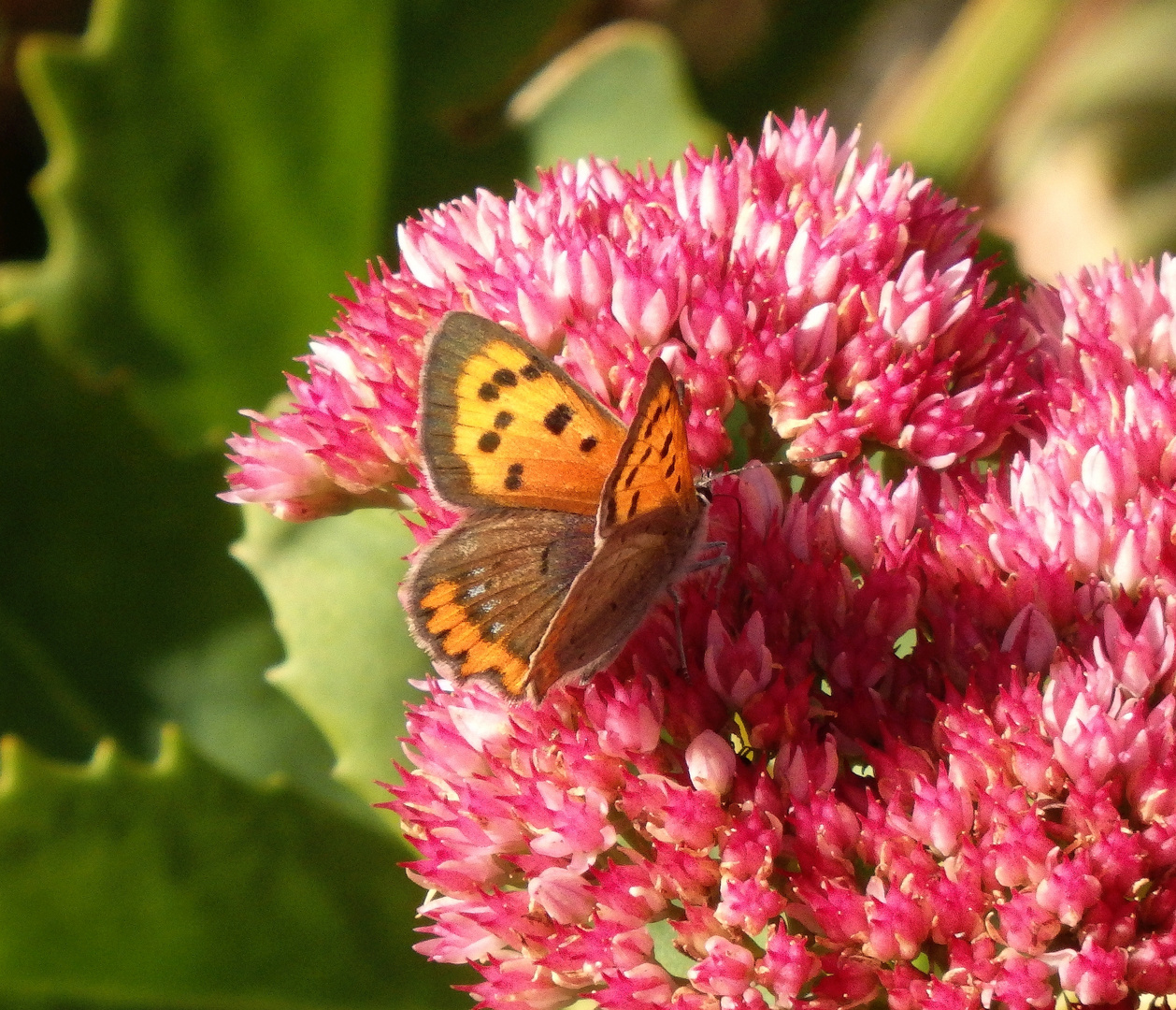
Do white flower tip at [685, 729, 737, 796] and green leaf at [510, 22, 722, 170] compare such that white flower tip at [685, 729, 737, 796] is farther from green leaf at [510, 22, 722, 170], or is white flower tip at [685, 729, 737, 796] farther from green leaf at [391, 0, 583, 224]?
green leaf at [391, 0, 583, 224]

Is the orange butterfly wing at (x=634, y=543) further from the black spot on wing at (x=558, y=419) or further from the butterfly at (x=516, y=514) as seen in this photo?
the black spot on wing at (x=558, y=419)

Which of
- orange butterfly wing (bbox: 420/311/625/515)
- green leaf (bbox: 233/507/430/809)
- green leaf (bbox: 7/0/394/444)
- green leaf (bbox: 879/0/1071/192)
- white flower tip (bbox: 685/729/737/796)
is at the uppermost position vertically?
green leaf (bbox: 879/0/1071/192)

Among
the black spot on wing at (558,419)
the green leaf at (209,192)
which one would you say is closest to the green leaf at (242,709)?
the green leaf at (209,192)

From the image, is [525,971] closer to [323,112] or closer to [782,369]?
[782,369]

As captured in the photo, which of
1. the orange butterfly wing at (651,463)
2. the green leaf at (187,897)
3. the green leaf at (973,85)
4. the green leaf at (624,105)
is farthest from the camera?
the green leaf at (973,85)

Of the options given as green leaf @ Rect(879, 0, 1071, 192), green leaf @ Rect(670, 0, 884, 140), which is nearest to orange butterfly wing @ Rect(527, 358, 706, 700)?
green leaf @ Rect(879, 0, 1071, 192)

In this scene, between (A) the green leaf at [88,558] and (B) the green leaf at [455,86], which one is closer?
(A) the green leaf at [88,558]

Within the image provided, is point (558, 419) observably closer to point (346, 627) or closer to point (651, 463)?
point (651, 463)

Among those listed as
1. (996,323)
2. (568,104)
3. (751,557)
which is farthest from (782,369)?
(568,104)
